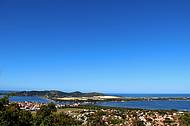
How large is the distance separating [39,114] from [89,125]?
42.6 feet

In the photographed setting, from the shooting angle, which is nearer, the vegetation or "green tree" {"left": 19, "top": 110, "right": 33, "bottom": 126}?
the vegetation

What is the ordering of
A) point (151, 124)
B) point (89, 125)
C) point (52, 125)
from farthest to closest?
point (151, 124)
point (89, 125)
point (52, 125)

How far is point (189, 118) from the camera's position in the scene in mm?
85562

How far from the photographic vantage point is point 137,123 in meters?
86.1

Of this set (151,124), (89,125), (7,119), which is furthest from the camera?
(151,124)

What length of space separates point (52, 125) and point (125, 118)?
48.5 metres

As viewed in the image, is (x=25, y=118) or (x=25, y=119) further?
(x=25, y=118)

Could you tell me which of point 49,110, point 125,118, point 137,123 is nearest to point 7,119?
point 49,110

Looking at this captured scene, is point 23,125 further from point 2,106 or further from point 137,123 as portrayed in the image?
point 137,123

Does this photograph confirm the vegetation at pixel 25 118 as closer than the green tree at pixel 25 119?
Yes

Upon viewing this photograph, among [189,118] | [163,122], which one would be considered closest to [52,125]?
[189,118]

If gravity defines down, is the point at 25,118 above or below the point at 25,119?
above

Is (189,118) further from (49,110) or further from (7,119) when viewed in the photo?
(7,119)

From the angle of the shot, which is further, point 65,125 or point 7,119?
point 65,125
